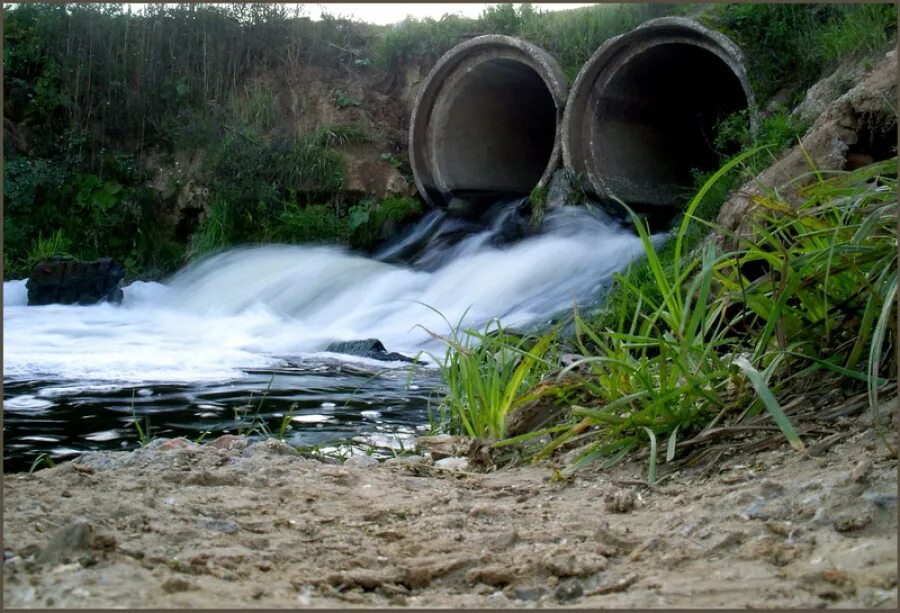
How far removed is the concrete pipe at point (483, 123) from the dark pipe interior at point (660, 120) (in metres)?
0.52

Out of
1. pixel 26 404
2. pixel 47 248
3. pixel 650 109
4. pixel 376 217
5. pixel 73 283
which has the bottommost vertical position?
pixel 73 283

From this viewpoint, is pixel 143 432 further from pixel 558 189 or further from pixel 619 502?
pixel 558 189

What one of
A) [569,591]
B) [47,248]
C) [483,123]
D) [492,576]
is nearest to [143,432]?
[492,576]

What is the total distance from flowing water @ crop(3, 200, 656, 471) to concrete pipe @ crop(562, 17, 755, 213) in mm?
702

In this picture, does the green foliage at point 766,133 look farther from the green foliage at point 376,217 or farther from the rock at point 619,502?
the green foliage at point 376,217

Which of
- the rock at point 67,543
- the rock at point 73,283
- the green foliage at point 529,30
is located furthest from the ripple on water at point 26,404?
the green foliage at point 529,30

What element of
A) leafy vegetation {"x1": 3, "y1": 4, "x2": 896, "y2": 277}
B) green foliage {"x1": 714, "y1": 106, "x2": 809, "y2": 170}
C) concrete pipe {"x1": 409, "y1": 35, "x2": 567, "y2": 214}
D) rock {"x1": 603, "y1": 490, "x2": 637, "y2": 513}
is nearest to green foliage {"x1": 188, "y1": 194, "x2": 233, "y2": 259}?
leafy vegetation {"x1": 3, "y1": 4, "x2": 896, "y2": 277}

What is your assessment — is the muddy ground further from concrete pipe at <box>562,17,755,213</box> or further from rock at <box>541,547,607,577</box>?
concrete pipe at <box>562,17,755,213</box>

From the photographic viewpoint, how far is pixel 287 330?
24.3 ft

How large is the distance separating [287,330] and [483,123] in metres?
4.31

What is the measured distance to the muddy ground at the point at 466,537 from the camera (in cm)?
123

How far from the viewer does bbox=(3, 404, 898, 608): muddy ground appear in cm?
123

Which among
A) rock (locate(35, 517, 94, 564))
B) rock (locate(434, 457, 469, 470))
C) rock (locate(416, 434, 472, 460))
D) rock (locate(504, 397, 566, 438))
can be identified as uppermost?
rock (locate(35, 517, 94, 564))

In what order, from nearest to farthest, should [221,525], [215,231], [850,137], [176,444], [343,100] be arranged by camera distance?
[221,525], [176,444], [850,137], [215,231], [343,100]
